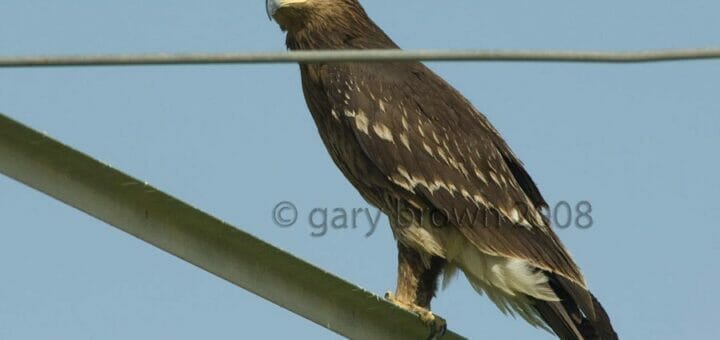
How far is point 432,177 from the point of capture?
7.95m

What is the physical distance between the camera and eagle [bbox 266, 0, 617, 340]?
748cm

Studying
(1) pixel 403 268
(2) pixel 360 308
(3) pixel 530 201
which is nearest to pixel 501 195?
(3) pixel 530 201

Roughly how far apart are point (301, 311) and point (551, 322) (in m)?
2.65

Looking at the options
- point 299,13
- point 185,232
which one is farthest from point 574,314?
point 185,232

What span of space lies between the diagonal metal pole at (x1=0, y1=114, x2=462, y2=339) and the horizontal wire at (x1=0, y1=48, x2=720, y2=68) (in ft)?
1.31

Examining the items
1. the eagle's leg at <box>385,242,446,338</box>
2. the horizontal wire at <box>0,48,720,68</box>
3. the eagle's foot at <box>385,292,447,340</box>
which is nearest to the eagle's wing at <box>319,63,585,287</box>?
the eagle's leg at <box>385,242,446,338</box>

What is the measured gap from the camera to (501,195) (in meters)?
8.05

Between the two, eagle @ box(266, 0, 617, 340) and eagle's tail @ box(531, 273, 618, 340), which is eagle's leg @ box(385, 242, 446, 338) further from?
eagle's tail @ box(531, 273, 618, 340)

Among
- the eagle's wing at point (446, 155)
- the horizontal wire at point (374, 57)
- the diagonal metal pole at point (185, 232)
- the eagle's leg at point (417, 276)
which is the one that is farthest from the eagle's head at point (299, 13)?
the horizontal wire at point (374, 57)

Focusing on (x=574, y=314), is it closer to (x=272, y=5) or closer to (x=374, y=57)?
(x=272, y=5)

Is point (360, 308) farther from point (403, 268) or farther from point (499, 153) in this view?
point (499, 153)

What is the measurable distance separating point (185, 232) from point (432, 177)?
11.4 feet

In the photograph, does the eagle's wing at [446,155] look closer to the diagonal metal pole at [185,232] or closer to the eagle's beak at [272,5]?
the eagle's beak at [272,5]

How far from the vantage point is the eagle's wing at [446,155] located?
771 centimetres
